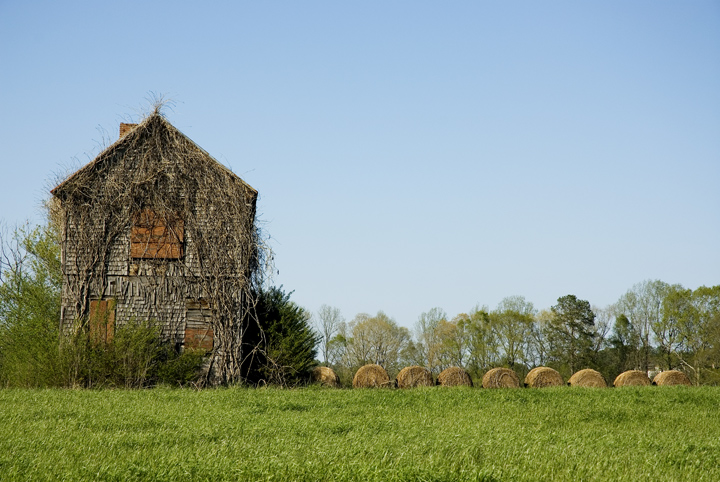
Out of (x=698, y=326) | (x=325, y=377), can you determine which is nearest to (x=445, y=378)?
(x=325, y=377)

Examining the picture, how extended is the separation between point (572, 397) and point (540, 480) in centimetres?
1061

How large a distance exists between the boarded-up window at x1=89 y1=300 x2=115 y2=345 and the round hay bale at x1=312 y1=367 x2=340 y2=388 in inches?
239

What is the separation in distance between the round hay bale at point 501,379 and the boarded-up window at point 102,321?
1187cm

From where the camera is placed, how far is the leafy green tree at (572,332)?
4362cm

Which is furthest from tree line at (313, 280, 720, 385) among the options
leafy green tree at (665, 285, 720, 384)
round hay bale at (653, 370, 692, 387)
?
round hay bale at (653, 370, 692, 387)

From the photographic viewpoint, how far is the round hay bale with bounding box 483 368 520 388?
2178 centimetres

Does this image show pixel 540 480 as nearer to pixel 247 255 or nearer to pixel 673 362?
pixel 247 255

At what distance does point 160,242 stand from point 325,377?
6.43 m

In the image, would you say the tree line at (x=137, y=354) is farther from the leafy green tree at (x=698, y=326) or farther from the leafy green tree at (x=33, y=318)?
the leafy green tree at (x=698, y=326)

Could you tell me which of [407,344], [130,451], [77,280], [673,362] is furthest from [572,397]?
[407,344]

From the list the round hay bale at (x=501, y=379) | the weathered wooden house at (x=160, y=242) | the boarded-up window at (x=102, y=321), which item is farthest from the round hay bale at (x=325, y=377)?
the boarded-up window at (x=102, y=321)

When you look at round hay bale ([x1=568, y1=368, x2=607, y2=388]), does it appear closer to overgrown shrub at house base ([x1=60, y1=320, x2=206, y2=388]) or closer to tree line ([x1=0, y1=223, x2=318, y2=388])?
tree line ([x1=0, y1=223, x2=318, y2=388])

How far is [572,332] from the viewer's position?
4409 centimetres

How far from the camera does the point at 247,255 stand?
19734mm
